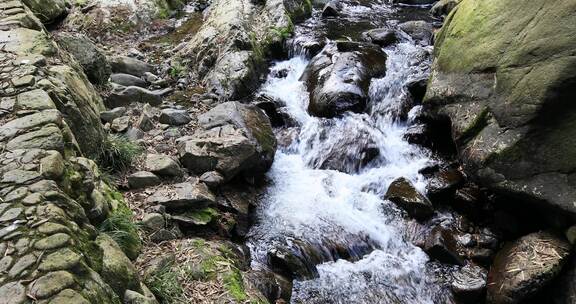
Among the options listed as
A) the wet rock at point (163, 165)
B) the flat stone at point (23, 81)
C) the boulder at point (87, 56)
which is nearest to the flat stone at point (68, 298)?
the flat stone at point (23, 81)

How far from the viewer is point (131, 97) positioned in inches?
328

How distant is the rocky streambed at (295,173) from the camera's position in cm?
395

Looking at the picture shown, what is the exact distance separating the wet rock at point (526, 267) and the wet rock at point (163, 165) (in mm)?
4741

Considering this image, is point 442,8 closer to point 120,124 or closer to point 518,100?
point 518,100

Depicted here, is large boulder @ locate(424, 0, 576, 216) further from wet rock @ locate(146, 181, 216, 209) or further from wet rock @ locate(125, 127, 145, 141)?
wet rock @ locate(125, 127, 145, 141)

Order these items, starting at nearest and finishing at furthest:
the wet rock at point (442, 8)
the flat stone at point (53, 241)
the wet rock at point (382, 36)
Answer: the flat stone at point (53, 241)
the wet rock at point (382, 36)
the wet rock at point (442, 8)

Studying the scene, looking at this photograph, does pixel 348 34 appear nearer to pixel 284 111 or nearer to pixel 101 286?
pixel 284 111

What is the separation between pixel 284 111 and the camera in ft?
31.2

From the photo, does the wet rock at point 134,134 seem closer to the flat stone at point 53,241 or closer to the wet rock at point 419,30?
the flat stone at point 53,241

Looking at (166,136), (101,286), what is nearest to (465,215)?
(166,136)

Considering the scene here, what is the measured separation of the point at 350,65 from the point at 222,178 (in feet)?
15.7

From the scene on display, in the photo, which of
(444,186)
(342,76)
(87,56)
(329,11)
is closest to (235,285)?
(444,186)

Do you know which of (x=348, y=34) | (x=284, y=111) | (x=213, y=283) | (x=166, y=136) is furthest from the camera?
(x=348, y=34)

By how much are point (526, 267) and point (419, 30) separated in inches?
326
